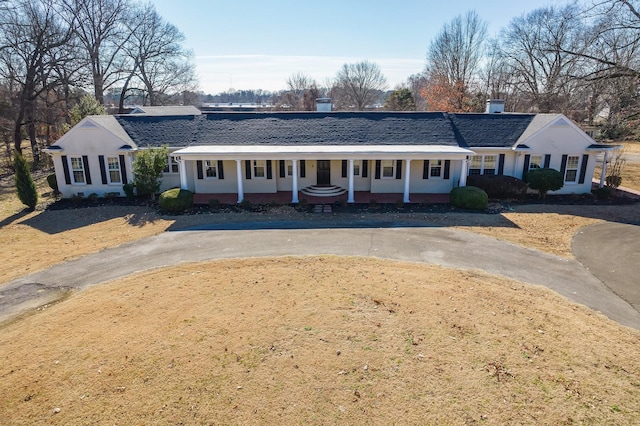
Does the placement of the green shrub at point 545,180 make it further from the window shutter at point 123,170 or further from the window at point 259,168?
the window shutter at point 123,170

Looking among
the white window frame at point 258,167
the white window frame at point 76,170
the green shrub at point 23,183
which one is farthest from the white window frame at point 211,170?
the green shrub at point 23,183

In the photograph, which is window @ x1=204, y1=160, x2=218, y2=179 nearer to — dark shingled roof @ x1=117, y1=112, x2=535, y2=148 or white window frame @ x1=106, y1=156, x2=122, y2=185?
dark shingled roof @ x1=117, y1=112, x2=535, y2=148

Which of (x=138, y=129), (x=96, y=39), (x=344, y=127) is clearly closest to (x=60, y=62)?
(x=96, y=39)

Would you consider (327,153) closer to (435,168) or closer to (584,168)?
(435,168)

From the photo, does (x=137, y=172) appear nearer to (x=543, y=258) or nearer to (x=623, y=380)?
(x=543, y=258)

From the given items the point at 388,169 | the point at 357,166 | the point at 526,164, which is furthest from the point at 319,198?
the point at 526,164
